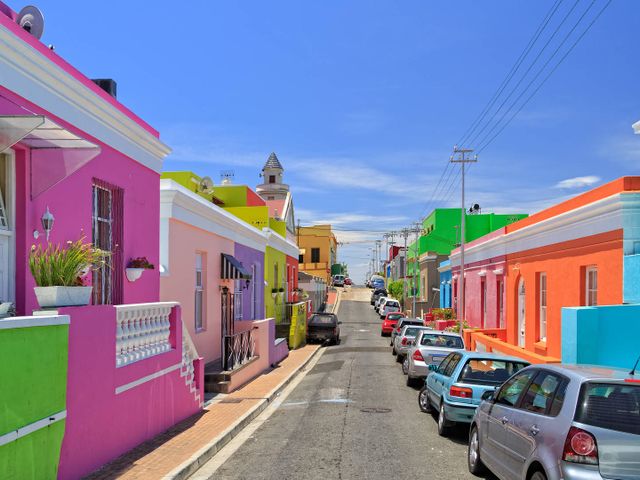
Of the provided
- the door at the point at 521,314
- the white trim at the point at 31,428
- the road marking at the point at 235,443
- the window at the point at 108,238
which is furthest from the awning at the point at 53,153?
the door at the point at 521,314

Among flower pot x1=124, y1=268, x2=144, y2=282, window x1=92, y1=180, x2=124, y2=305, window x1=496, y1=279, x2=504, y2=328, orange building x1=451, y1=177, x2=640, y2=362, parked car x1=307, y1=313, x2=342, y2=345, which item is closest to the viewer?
window x1=92, y1=180, x2=124, y2=305

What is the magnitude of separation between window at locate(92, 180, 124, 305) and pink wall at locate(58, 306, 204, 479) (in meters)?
1.49

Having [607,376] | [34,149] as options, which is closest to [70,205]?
[34,149]

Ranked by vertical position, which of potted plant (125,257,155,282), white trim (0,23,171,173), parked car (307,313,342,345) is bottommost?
parked car (307,313,342,345)

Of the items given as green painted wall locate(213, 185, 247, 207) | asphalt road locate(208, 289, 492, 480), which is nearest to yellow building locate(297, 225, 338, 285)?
green painted wall locate(213, 185, 247, 207)

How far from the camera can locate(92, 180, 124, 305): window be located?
943 centimetres

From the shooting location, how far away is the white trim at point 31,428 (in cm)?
529

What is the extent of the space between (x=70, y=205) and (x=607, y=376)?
680 centimetres

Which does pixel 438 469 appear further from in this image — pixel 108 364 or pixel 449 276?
pixel 449 276

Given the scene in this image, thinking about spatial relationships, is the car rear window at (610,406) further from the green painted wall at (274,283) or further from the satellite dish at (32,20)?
the green painted wall at (274,283)

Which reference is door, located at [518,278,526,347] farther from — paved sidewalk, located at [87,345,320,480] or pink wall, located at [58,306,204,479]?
pink wall, located at [58,306,204,479]

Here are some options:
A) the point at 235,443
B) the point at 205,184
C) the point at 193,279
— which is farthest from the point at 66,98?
the point at 205,184

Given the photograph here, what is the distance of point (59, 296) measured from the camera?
6516 millimetres

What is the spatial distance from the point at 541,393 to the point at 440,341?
→ 1143 cm
